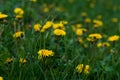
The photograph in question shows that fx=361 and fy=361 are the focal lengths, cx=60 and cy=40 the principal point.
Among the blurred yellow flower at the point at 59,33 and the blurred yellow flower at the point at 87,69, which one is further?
the blurred yellow flower at the point at 59,33

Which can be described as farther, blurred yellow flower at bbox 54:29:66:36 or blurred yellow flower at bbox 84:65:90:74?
blurred yellow flower at bbox 54:29:66:36

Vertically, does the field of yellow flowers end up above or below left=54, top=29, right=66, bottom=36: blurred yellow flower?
below

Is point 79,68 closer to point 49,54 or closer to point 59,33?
point 49,54

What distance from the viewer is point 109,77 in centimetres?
294

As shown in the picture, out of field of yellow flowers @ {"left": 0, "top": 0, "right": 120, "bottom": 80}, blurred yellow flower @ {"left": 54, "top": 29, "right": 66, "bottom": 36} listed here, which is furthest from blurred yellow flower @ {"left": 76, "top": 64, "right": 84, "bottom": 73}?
blurred yellow flower @ {"left": 54, "top": 29, "right": 66, "bottom": 36}

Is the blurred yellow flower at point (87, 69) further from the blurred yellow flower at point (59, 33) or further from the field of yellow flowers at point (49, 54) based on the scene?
the blurred yellow flower at point (59, 33)

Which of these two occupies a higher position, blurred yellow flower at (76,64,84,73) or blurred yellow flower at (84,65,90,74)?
blurred yellow flower at (76,64,84,73)

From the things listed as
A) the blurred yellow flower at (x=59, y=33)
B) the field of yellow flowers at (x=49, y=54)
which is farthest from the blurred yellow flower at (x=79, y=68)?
the blurred yellow flower at (x=59, y=33)

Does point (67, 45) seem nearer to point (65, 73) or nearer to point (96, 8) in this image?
point (65, 73)

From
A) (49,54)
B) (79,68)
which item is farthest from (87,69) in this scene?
(49,54)

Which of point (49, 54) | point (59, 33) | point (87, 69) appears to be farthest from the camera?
point (59, 33)

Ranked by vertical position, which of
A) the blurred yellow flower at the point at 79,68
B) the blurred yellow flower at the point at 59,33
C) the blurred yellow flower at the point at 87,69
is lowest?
the blurred yellow flower at the point at 87,69

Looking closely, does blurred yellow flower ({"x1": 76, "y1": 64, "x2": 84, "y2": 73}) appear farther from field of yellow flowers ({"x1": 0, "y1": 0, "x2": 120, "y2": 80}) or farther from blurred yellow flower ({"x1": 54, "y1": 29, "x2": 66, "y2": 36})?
blurred yellow flower ({"x1": 54, "y1": 29, "x2": 66, "y2": 36})

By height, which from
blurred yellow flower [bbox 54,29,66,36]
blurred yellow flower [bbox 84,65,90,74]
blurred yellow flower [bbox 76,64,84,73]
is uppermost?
blurred yellow flower [bbox 54,29,66,36]
